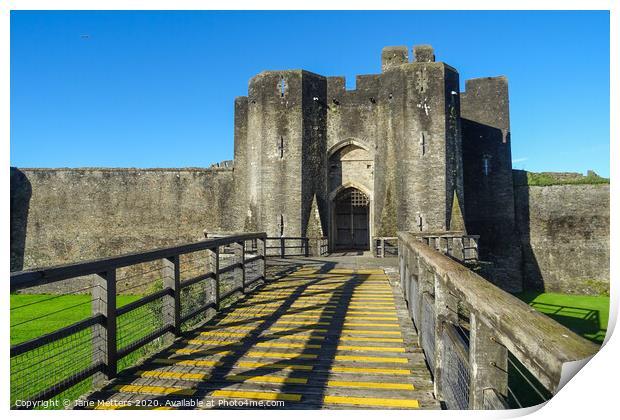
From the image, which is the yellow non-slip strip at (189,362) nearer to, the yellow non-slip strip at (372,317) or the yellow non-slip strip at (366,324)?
the yellow non-slip strip at (366,324)

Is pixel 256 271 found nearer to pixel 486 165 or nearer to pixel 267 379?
pixel 267 379

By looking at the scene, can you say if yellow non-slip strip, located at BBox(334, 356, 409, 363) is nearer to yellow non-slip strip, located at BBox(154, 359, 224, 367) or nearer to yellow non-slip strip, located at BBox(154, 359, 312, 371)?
yellow non-slip strip, located at BBox(154, 359, 312, 371)

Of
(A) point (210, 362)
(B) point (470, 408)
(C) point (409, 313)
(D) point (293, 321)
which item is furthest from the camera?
(C) point (409, 313)

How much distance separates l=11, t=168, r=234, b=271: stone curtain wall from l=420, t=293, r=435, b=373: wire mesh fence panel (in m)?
16.9

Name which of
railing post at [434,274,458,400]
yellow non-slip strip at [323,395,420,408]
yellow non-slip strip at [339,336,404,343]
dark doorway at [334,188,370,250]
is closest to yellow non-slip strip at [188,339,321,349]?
yellow non-slip strip at [339,336,404,343]

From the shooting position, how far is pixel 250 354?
12.8 feet

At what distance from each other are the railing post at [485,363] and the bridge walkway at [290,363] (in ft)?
3.53

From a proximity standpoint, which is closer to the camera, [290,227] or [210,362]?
[210,362]

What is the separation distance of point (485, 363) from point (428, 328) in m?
1.80

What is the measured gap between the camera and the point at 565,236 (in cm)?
1797

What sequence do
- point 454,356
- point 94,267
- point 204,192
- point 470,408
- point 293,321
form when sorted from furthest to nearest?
point 204,192 < point 293,321 < point 94,267 < point 454,356 < point 470,408

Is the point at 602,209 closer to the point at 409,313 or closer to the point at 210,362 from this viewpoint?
the point at 409,313

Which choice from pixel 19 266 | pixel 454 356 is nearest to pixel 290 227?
pixel 454 356

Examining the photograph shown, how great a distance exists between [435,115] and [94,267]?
1444 cm
